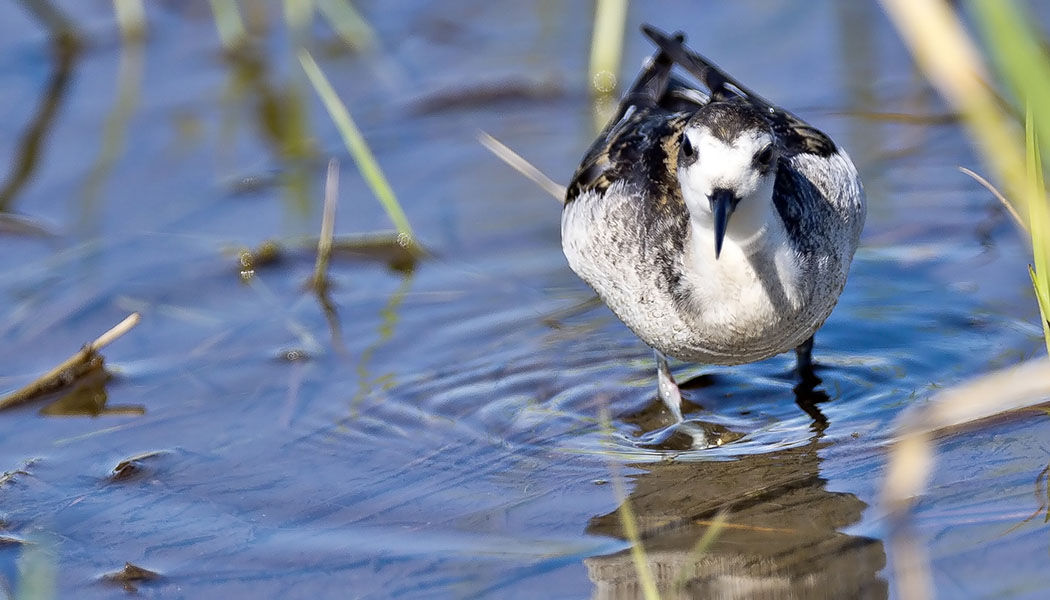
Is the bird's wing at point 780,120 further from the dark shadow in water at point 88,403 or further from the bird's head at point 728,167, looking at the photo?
the dark shadow in water at point 88,403

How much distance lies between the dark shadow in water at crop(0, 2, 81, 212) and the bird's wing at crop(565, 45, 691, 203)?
10.3 feet

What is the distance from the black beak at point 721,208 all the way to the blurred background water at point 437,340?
82cm

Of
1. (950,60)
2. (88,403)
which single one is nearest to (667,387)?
(88,403)

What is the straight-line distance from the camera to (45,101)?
7.76 metres

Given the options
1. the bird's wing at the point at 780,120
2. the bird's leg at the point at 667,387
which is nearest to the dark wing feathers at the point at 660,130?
the bird's wing at the point at 780,120

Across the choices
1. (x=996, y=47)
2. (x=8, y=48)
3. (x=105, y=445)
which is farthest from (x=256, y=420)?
(x=8, y=48)

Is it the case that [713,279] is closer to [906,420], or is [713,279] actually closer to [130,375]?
[906,420]

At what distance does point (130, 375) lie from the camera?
17.6ft

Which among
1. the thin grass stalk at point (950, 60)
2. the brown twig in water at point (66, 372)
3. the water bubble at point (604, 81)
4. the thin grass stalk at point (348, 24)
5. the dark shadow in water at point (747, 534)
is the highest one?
the thin grass stalk at point (348, 24)

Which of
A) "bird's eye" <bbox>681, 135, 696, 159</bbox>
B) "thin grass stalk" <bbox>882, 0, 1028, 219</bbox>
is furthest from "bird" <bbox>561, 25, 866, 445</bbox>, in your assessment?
"thin grass stalk" <bbox>882, 0, 1028, 219</bbox>

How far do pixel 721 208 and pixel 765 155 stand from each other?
25 cm

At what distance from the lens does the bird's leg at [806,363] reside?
4969 millimetres

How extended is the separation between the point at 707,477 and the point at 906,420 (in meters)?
0.66

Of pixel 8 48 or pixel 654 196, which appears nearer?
pixel 654 196
